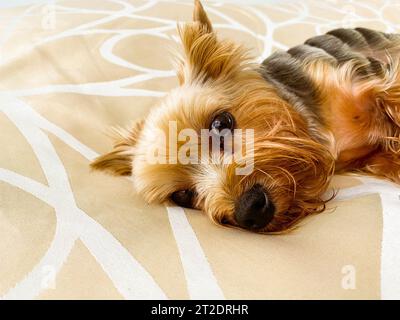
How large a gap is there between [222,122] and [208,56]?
36 cm

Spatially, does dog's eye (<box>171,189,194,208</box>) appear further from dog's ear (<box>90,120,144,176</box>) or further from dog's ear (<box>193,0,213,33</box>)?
dog's ear (<box>193,0,213,33</box>)

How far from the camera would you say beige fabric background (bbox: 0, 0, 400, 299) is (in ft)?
3.83

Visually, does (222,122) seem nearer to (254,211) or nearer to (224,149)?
(224,149)

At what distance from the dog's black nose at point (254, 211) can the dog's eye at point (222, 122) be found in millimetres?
297

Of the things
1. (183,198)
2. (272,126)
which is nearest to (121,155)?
(183,198)

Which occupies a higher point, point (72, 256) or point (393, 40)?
point (393, 40)

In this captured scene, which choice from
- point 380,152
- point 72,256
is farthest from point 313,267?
point 380,152

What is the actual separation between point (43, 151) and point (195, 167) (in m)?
0.55

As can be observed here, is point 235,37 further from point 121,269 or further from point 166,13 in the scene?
point 121,269

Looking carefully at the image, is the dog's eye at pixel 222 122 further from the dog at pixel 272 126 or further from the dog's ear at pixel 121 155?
the dog's ear at pixel 121 155

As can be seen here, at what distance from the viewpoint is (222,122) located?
5.71 ft

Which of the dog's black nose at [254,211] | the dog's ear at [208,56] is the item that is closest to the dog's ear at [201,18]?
the dog's ear at [208,56]

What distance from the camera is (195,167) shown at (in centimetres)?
172

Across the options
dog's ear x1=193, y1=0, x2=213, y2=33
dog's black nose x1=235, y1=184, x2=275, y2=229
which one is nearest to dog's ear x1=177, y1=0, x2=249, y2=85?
dog's ear x1=193, y1=0, x2=213, y2=33
